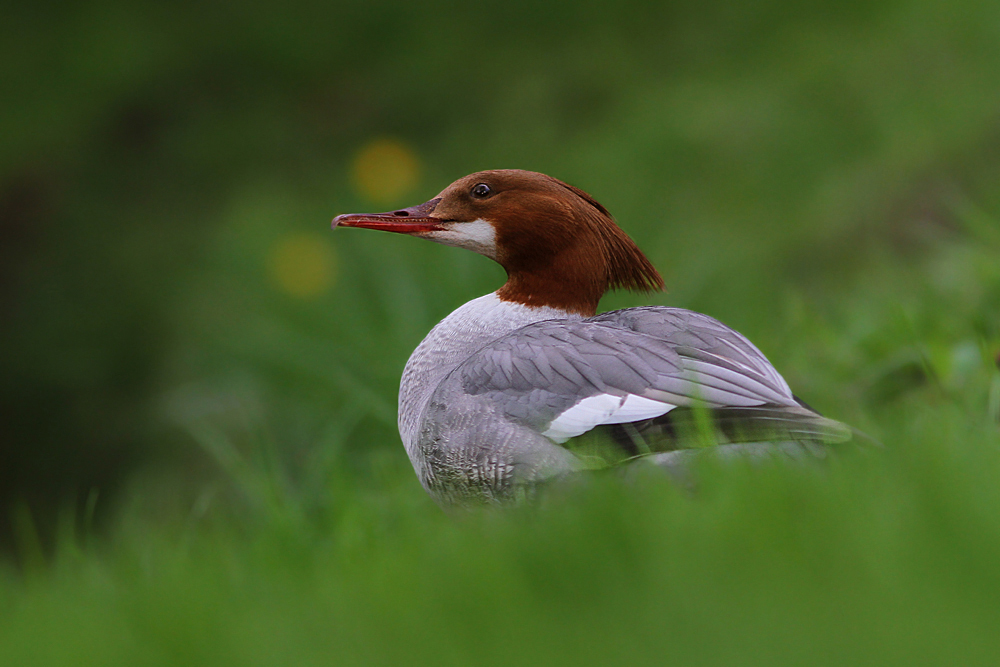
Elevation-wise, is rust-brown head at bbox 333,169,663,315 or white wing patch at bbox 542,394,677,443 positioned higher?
rust-brown head at bbox 333,169,663,315

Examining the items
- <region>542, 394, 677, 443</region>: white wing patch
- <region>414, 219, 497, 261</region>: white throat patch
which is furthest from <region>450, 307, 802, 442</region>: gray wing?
<region>414, 219, 497, 261</region>: white throat patch

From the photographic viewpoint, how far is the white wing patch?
1.71 meters

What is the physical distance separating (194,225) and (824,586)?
4200mm

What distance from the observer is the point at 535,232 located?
223 centimetres

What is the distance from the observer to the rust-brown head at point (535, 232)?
2229mm

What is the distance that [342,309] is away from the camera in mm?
4023

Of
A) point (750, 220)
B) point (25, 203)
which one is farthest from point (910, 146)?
point (25, 203)

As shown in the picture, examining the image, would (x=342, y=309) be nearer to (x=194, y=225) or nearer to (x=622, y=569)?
(x=194, y=225)

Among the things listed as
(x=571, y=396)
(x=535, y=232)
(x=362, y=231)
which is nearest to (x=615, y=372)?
(x=571, y=396)

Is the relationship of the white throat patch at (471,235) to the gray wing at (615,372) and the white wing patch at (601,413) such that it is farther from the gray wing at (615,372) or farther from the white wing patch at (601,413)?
the white wing patch at (601,413)

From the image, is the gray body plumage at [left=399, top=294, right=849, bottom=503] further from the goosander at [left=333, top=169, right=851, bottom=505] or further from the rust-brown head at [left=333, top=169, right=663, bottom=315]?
the rust-brown head at [left=333, top=169, right=663, bottom=315]

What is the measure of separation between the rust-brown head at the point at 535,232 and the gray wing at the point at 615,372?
20 centimetres

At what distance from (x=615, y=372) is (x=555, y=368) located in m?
0.12

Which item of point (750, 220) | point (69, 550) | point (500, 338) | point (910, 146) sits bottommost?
point (69, 550)
